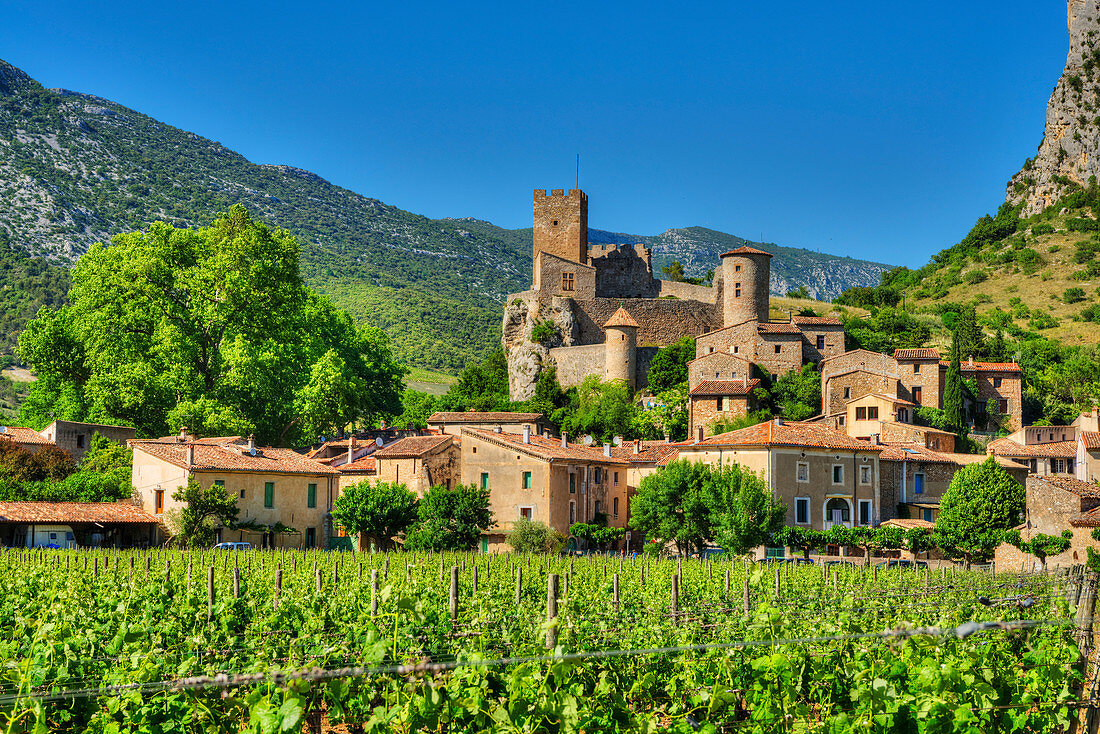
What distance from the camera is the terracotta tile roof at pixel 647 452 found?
1975 inches

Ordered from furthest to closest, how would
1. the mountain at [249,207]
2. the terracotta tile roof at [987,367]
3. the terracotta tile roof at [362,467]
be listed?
the mountain at [249,207]
the terracotta tile roof at [987,367]
the terracotta tile roof at [362,467]

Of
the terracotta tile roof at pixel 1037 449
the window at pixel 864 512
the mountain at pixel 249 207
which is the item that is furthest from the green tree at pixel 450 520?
the mountain at pixel 249 207

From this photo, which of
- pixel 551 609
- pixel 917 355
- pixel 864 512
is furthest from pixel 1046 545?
pixel 551 609

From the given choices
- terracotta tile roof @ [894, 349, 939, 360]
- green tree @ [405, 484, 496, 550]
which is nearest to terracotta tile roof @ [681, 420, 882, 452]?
green tree @ [405, 484, 496, 550]

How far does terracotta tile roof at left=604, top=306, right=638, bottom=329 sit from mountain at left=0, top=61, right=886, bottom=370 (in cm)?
4011

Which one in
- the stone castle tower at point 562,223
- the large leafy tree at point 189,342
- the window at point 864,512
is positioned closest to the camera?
the large leafy tree at point 189,342

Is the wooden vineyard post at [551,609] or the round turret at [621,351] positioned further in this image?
the round turret at [621,351]

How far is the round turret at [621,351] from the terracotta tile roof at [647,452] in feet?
31.2

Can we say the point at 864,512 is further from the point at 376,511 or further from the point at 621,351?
the point at 621,351

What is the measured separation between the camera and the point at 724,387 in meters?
58.5

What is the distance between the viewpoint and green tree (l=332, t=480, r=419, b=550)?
40656 millimetres

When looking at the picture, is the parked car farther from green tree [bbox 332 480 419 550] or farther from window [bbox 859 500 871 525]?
window [bbox 859 500 871 525]

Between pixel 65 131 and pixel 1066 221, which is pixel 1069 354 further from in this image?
pixel 65 131

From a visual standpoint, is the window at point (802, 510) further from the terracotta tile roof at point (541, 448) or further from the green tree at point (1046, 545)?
the terracotta tile roof at point (541, 448)
